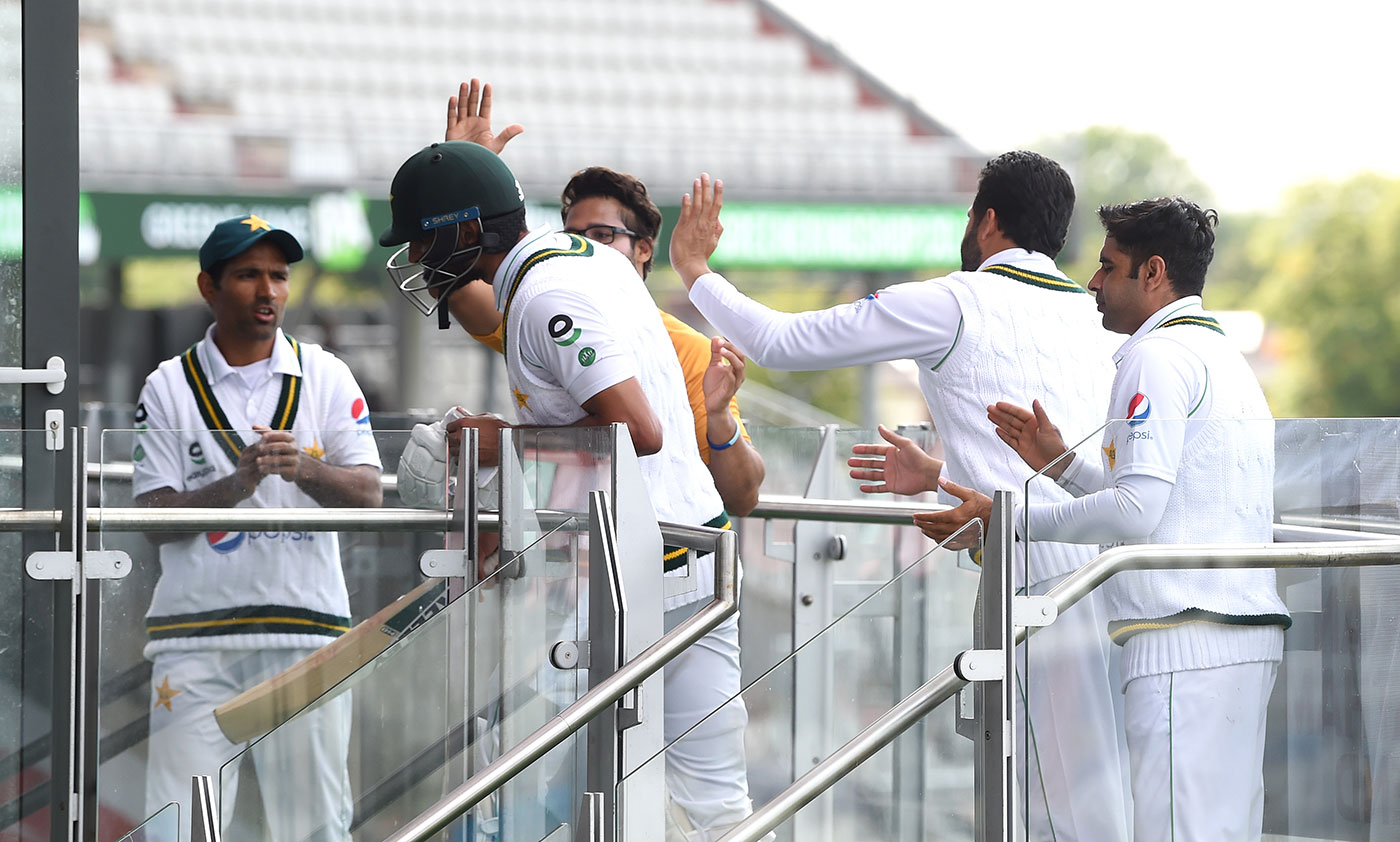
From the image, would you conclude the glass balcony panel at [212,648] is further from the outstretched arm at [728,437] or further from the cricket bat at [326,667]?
the outstretched arm at [728,437]

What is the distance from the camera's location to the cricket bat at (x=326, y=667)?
9.53ft

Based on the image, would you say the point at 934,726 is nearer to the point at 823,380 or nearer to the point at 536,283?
the point at 536,283

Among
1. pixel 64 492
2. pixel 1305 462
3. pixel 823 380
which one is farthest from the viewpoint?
pixel 823 380

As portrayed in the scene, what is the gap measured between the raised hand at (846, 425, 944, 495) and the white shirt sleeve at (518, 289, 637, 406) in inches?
19.7

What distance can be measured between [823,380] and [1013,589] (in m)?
30.9

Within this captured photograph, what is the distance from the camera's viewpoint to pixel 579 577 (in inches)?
102

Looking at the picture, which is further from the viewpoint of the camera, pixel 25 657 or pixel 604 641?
pixel 25 657

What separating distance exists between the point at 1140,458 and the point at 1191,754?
0.47m

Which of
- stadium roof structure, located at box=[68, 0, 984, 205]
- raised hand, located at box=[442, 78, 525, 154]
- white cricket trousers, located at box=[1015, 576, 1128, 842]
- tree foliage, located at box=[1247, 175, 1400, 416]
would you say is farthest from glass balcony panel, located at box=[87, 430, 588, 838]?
tree foliage, located at box=[1247, 175, 1400, 416]

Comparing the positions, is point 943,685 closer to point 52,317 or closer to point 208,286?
point 52,317

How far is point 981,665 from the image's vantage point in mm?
2230

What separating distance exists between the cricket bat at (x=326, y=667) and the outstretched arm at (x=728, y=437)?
2.05 ft

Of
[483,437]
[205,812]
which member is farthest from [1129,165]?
[205,812]

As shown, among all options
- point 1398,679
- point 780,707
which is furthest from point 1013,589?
point 1398,679
